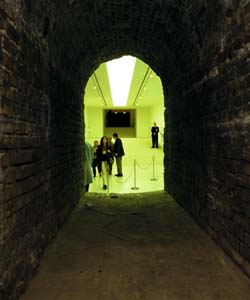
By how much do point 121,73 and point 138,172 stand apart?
4168 mm

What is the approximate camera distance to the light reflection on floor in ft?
25.2

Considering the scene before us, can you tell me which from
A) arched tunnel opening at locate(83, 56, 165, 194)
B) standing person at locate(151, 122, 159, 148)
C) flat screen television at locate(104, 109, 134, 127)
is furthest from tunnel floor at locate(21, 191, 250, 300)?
flat screen television at locate(104, 109, 134, 127)

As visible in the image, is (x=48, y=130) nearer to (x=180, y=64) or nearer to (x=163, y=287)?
(x=163, y=287)

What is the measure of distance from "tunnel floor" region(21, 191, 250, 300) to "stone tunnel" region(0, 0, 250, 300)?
159 millimetres

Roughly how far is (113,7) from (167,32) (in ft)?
2.94

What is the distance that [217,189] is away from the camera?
3049 millimetres

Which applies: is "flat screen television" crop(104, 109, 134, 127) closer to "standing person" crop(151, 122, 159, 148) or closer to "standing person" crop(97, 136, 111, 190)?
"standing person" crop(151, 122, 159, 148)

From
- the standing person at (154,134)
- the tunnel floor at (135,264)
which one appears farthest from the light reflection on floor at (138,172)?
the tunnel floor at (135,264)

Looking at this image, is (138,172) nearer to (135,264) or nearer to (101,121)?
(135,264)

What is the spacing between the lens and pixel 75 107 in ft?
16.6

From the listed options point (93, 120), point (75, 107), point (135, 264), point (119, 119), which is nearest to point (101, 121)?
point (93, 120)

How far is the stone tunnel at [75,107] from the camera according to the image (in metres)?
2.10

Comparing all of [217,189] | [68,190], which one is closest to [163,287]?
[217,189]

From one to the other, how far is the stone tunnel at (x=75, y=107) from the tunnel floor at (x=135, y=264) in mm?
159
